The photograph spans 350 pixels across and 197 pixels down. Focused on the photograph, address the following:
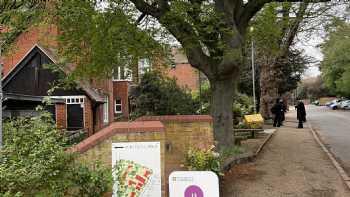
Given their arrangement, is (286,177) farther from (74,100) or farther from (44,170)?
(74,100)

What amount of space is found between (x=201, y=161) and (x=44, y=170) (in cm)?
338

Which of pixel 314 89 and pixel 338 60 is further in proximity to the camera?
pixel 314 89

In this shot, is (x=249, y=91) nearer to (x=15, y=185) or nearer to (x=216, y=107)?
(x=216, y=107)

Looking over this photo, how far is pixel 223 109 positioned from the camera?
14.1 metres

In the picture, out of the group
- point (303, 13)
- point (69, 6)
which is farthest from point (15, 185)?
point (303, 13)

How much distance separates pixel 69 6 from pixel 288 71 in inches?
1286

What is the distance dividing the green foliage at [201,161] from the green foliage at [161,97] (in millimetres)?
12937

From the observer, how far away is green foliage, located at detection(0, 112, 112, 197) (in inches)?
219

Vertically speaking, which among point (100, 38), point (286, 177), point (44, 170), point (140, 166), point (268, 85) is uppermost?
point (100, 38)

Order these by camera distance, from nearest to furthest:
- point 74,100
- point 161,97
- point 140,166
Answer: point 140,166 < point 161,97 < point 74,100

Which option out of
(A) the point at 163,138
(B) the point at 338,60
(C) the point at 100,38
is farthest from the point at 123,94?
(B) the point at 338,60

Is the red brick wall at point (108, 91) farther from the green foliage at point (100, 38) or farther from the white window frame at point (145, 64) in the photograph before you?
the green foliage at point (100, 38)

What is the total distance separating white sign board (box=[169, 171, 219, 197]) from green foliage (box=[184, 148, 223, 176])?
236 centimetres

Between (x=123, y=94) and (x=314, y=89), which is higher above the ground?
(x=314, y=89)
